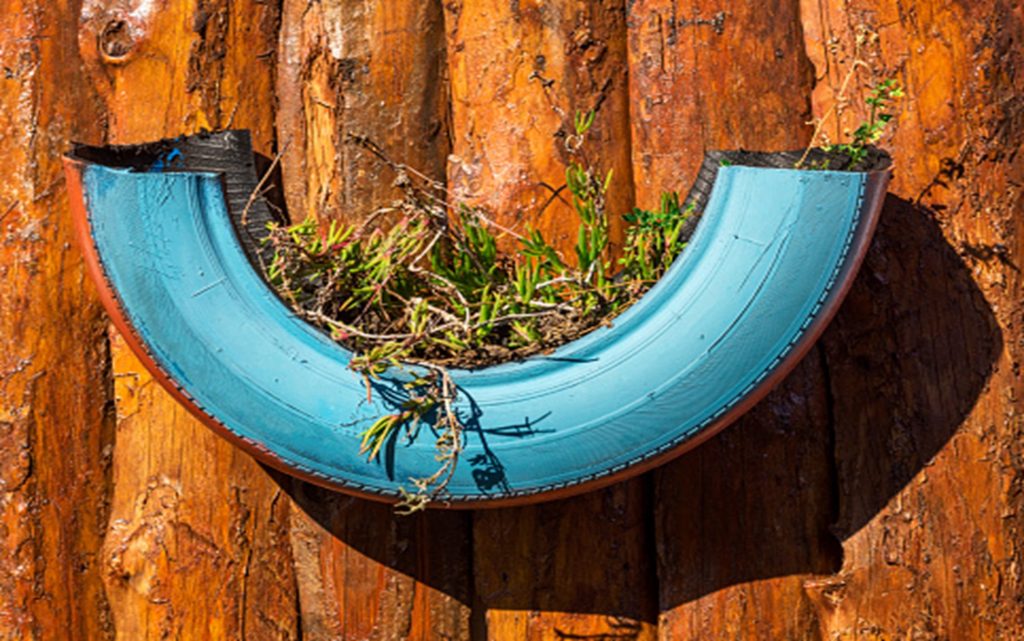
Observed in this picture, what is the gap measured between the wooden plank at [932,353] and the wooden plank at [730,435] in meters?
0.06

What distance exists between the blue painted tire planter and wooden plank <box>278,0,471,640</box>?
21 centimetres

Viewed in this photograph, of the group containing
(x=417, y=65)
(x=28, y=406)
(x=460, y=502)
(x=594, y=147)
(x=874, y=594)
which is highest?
(x=417, y=65)

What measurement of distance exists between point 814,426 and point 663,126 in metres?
0.49

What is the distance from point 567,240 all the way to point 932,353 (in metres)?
0.55

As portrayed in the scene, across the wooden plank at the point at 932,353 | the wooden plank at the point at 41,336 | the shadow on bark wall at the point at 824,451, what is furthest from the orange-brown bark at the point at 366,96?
the wooden plank at the point at 932,353

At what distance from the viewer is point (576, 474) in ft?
4.99

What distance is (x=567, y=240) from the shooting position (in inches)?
67.2

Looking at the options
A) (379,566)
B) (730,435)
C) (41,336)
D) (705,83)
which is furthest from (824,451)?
(41,336)

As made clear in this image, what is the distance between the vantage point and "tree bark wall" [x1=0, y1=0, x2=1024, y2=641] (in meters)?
1.70

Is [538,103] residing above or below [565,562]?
above

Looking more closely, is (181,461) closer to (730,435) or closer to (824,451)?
(730,435)

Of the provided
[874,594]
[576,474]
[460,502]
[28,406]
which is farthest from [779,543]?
[28,406]

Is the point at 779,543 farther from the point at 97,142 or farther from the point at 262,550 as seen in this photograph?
the point at 97,142

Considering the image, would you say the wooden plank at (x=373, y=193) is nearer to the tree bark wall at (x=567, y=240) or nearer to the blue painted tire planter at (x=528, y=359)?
the tree bark wall at (x=567, y=240)
